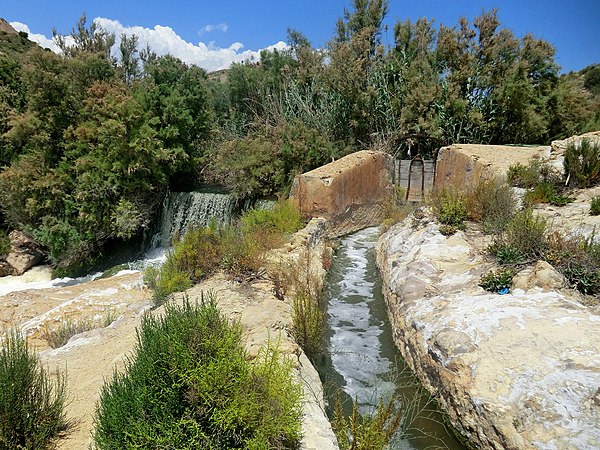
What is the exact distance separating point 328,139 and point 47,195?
30.8ft

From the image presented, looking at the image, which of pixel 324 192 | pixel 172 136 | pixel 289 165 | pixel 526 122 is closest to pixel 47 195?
pixel 172 136

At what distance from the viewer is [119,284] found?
8.87 m

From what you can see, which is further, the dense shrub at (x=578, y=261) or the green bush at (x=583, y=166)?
the green bush at (x=583, y=166)

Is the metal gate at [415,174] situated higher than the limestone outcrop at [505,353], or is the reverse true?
the metal gate at [415,174]

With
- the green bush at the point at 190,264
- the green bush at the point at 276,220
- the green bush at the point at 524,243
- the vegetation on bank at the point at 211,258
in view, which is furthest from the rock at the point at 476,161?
the green bush at the point at 190,264

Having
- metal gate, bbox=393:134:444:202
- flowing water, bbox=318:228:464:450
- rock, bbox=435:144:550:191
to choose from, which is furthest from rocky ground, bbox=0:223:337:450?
metal gate, bbox=393:134:444:202

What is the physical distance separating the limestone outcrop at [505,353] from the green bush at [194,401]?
5.70 ft

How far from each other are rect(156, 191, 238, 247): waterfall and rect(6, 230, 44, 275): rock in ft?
13.5

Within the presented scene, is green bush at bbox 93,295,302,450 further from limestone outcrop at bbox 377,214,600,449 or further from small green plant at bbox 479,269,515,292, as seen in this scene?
small green plant at bbox 479,269,515,292

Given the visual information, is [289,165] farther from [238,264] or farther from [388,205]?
Result: [238,264]

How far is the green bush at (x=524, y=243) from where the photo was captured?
16.1 ft

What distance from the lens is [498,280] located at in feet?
15.1

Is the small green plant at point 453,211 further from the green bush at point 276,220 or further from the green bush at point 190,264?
the green bush at point 190,264

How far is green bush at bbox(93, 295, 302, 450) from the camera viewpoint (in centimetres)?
239
